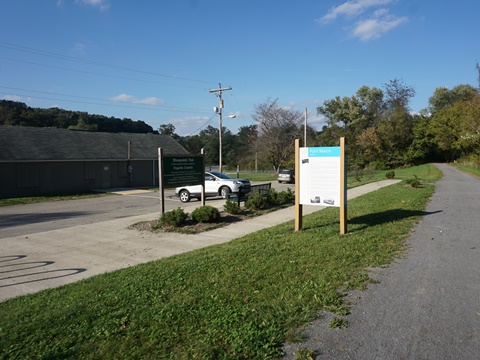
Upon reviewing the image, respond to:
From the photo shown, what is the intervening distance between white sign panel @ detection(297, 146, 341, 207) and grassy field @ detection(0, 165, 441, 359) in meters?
1.42

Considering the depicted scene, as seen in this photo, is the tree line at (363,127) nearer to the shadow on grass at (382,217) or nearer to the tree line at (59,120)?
the tree line at (59,120)

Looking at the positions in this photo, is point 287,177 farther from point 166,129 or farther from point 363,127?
point 166,129

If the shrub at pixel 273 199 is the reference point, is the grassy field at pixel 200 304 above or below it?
below

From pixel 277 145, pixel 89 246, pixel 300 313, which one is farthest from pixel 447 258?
pixel 277 145

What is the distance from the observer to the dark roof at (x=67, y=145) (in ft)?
81.7

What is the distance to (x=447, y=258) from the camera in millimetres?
6469

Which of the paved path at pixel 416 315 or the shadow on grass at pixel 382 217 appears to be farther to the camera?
the shadow on grass at pixel 382 217

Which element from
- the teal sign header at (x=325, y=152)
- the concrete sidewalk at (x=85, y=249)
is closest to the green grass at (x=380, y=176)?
the teal sign header at (x=325, y=152)

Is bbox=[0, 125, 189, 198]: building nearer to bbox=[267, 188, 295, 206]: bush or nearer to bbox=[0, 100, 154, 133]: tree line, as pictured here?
bbox=[267, 188, 295, 206]: bush

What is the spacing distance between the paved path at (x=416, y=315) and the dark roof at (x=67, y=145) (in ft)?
78.5

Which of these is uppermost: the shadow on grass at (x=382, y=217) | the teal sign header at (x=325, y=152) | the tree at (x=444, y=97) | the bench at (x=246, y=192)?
the tree at (x=444, y=97)

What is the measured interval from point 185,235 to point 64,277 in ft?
12.3

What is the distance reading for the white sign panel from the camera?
8711 millimetres

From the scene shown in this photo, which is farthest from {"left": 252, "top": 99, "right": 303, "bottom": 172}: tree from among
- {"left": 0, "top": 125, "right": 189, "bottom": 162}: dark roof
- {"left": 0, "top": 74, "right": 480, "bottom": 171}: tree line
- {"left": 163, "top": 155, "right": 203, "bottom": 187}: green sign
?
{"left": 163, "top": 155, "right": 203, "bottom": 187}: green sign
